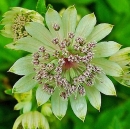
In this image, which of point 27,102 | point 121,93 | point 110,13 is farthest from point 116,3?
point 27,102

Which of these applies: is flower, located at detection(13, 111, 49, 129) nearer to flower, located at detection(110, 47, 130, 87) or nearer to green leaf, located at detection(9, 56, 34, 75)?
green leaf, located at detection(9, 56, 34, 75)

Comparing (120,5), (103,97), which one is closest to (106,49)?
(120,5)

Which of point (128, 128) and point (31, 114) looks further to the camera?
point (128, 128)

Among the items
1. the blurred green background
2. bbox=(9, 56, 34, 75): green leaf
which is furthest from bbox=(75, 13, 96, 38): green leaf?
the blurred green background

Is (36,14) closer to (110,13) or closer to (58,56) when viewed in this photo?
(58,56)

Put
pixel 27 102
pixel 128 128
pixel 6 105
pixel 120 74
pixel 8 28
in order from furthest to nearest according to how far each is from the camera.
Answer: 1. pixel 6 105
2. pixel 128 128
3. pixel 27 102
4. pixel 8 28
5. pixel 120 74

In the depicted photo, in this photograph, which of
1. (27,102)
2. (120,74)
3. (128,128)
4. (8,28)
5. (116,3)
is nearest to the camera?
(120,74)
